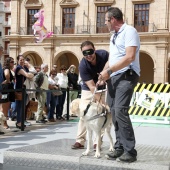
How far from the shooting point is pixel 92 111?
4.53 meters

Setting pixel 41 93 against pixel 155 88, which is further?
pixel 155 88

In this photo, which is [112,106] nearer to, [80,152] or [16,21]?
[80,152]

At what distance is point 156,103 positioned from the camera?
1202cm

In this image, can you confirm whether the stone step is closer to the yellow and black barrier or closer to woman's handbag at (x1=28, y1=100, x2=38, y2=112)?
woman's handbag at (x1=28, y1=100, x2=38, y2=112)

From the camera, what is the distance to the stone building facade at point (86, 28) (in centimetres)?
2933

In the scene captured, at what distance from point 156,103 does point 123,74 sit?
792 centimetres

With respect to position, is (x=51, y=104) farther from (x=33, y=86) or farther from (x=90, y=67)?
(x=90, y=67)

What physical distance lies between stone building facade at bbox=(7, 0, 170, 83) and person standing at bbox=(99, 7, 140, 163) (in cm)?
2527

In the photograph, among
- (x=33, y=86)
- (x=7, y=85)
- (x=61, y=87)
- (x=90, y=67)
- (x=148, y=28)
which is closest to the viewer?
(x=90, y=67)

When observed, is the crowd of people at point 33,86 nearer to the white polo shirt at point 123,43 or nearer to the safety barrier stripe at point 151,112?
the safety barrier stripe at point 151,112

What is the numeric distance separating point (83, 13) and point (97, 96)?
27.7 metres

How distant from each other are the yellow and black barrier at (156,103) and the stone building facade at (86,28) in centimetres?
1689

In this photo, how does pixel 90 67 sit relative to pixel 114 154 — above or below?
above

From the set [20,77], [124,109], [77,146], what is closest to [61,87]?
[20,77]
